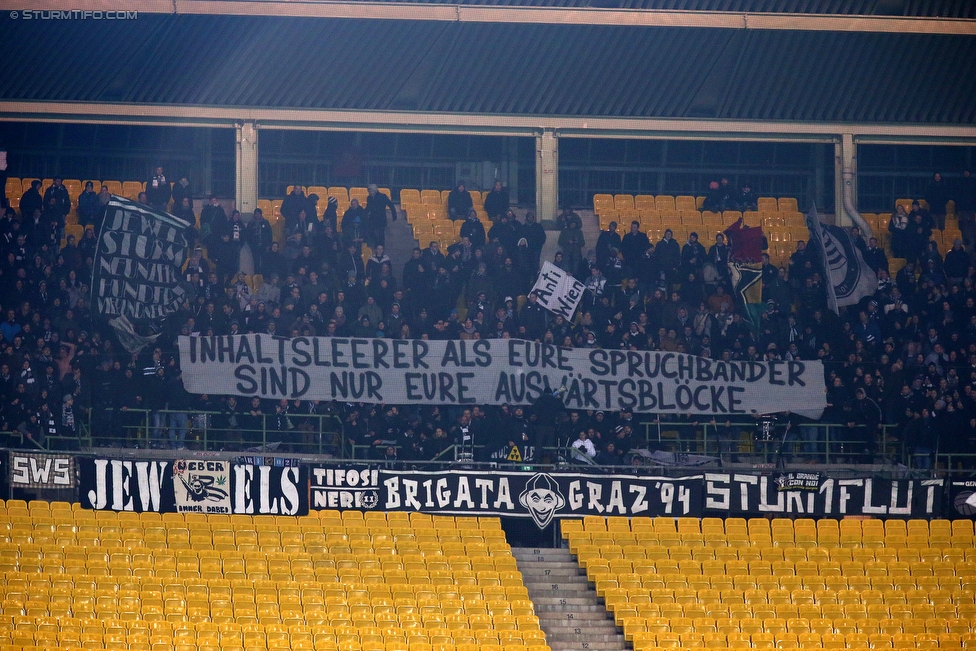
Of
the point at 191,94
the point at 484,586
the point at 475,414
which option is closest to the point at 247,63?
the point at 191,94

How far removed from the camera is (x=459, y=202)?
29.3 meters

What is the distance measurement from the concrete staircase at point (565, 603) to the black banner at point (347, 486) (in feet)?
7.12

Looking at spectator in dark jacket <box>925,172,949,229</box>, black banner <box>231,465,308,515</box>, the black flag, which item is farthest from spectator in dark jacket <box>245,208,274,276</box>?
spectator in dark jacket <box>925,172,949,229</box>

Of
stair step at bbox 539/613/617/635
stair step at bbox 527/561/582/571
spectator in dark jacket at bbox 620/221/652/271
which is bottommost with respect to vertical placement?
stair step at bbox 539/613/617/635

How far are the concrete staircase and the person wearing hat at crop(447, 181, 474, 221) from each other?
7.59 m

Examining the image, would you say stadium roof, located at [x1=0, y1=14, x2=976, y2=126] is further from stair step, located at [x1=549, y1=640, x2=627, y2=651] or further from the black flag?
stair step, located at [x1=549, y1=640, x2=627, y2=651]

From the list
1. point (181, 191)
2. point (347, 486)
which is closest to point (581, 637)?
point (347, 486)

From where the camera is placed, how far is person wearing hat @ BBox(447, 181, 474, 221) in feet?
96.0

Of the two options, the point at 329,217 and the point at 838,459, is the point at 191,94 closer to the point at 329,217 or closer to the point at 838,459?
the point at 329,217

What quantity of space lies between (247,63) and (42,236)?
5.77m

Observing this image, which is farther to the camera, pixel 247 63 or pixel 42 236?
pixel 247 63

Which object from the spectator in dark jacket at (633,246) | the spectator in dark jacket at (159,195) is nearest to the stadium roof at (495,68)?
the spectator in dark jacket at (159,195)

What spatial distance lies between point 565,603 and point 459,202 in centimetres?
903

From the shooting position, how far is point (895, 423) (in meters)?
25.4
